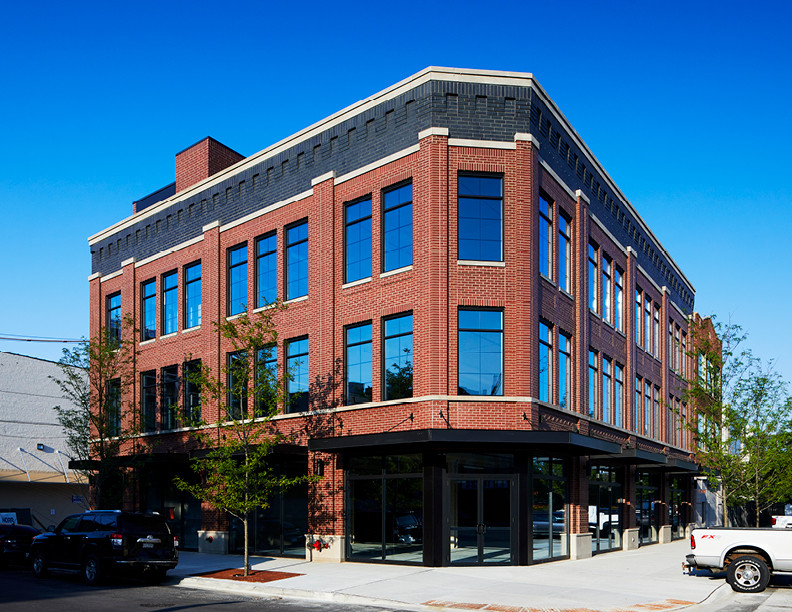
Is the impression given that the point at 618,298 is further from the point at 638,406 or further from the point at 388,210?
the point at 388,210

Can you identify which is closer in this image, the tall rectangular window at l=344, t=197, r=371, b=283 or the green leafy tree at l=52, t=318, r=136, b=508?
the tall rectangular window at l=344, t=197, r=371, b=283

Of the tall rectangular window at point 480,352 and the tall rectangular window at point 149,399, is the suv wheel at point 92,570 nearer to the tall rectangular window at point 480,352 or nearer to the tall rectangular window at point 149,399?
the tall rectangular window at point 480,352

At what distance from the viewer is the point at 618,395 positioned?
107 ft

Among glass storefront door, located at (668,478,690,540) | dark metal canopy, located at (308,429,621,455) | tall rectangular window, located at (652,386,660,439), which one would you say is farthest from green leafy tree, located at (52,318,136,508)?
glass storefront door, located at (668,478,690,540)

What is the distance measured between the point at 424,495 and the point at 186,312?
13506mm

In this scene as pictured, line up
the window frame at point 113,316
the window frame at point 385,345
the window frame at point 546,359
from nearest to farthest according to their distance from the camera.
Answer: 1. the window frame at point 385,345
2. the window frame at point 546,359
3. the window frame at point 113,316

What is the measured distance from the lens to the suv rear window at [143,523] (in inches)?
770

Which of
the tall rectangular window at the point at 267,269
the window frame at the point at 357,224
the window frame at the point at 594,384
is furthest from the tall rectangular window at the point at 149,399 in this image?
the window frame at the point at 594,384

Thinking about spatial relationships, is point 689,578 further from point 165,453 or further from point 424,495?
point 165,453

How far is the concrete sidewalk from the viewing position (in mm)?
16234

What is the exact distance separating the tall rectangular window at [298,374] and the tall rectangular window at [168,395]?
6601 millimetres

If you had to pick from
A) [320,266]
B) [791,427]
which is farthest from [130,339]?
[791,427]

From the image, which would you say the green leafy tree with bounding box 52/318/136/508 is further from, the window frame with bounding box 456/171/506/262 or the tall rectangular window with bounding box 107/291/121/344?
the window frame with bounding box 456/171/506/262

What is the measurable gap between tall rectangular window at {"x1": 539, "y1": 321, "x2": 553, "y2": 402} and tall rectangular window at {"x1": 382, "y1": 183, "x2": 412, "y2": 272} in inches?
176
